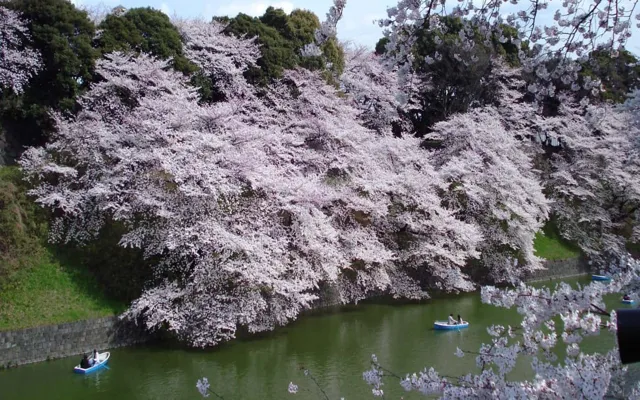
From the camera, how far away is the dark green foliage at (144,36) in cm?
1373

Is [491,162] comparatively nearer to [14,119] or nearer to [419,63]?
[419,63]

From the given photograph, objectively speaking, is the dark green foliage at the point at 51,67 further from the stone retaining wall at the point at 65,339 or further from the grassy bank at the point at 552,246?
the grassy bank at the point at 552,246

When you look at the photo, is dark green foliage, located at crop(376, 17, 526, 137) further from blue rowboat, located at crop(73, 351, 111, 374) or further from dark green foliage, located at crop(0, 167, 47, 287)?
blue rowboat, located at crop(73, 351, 111, 374)

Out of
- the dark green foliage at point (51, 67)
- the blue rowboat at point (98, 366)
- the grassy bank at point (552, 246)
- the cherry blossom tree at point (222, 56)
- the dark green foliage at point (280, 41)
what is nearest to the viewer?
the blue rowboat at point (98, 366)

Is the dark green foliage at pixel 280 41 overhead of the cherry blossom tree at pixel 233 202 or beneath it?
overhead

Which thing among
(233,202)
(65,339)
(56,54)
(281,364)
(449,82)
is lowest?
(281,364)

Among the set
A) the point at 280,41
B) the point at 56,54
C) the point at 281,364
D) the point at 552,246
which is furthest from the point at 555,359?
the point at 552,246

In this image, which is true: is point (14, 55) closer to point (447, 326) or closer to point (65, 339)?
point (65, 339)

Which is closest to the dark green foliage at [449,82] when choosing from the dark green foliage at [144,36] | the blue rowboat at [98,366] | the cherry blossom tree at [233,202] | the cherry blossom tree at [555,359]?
the cherry blossom tree at [233,202]

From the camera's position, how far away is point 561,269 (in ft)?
61.3

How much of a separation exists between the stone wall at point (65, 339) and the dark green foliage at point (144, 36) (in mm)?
6622

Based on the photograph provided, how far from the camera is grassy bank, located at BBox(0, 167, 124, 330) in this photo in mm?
9953

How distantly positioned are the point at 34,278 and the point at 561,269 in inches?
602

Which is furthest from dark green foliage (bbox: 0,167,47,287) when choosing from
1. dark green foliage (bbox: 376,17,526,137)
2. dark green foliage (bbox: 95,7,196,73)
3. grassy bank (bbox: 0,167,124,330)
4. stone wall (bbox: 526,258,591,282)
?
stone wall (bbox: 526,258,591,282)
